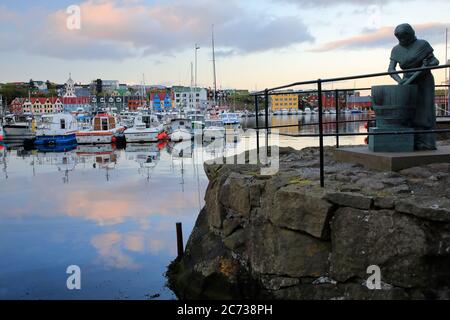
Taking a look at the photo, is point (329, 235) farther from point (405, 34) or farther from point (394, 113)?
point (405, 34)

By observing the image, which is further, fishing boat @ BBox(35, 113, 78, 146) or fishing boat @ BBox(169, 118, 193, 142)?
fishing boat @ BBox(169, 118, 193, 142)

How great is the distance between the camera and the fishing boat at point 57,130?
4988 centimetres

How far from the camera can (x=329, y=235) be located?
523cm

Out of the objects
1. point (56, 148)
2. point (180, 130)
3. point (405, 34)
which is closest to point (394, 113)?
point (405, 34)

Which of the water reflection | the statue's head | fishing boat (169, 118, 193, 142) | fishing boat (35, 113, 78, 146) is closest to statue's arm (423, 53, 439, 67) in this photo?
the statue's head

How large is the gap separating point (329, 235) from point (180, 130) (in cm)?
4827

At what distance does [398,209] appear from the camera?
15.5 ft

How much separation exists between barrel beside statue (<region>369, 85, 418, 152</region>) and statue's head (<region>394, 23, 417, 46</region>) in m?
0.77

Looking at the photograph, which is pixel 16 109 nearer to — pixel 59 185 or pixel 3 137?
pixel 3 137

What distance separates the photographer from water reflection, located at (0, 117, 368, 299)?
31.7 ft

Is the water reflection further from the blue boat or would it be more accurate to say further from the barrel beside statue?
the blue boat

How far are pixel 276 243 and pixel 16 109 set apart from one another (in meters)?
138

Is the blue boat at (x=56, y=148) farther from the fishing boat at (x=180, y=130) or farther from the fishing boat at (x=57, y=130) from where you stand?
the fishing boat at (x=180, y=130)

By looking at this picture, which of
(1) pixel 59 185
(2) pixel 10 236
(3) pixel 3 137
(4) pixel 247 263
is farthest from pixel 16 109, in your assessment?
(4) pixel 247 263
